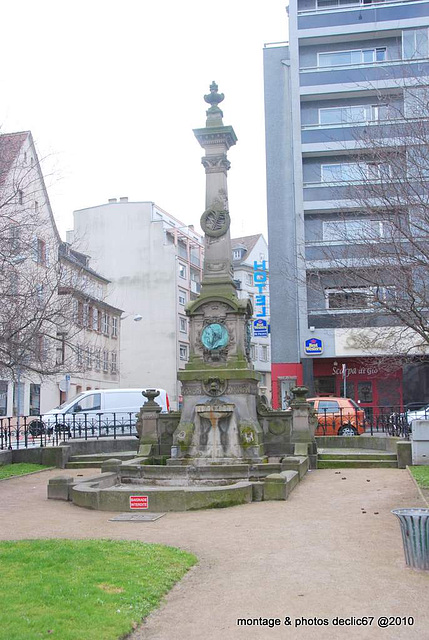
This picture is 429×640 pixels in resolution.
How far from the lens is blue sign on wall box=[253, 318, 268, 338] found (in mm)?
42422

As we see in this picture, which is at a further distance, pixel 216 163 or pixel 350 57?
pixel 350 57

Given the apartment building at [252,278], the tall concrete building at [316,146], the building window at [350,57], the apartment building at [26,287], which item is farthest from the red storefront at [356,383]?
the apartment building at [252,278]

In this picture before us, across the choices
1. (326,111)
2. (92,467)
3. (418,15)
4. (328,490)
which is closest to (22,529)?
(328,490)

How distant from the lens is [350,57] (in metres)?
40.5

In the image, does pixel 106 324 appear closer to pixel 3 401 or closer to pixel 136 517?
pixel 3 401

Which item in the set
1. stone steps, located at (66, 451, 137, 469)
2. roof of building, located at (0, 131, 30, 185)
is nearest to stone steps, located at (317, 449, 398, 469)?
stone steps, located at (66, 451, 137, 469)

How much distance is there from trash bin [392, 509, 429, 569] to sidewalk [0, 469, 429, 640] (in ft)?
0.51

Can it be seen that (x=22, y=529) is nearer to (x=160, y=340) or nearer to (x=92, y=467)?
(x=92, y=467)

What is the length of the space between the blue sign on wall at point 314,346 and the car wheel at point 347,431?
37.9 feet

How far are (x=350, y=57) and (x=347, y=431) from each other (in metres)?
24.6

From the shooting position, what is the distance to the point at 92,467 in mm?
19391

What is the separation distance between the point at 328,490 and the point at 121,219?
52171mm

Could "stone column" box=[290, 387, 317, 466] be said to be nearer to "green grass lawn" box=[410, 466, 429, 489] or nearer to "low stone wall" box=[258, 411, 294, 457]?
"low stone wall" box=[258, 411, 294, 457]

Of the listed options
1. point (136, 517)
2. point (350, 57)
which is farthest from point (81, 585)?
point (350, 57)
